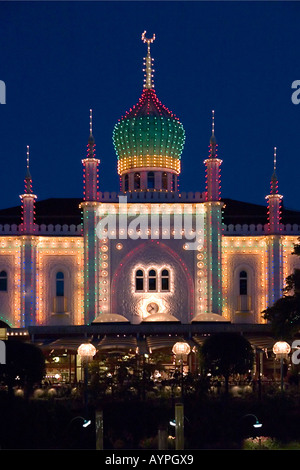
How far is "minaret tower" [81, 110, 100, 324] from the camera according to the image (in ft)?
175

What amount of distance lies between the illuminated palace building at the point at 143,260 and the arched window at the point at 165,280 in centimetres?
5

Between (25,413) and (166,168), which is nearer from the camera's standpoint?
(25,413)

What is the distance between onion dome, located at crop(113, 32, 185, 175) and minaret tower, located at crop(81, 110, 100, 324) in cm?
390

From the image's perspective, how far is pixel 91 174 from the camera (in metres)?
54.3

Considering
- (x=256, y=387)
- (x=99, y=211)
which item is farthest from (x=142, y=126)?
(x=256, y=387)

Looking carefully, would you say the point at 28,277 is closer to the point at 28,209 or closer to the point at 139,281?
the point at 28,209

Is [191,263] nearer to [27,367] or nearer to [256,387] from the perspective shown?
[256,387]

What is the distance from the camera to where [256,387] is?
139 ft

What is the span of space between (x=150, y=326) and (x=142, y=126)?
43.6ft

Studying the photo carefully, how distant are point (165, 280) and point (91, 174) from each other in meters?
7.07

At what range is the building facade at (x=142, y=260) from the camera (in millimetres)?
54000

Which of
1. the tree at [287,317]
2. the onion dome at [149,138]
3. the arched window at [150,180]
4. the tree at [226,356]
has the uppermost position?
the onion dome at [149,138]

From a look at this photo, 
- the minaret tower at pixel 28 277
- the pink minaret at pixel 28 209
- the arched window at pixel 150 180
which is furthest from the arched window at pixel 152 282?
the pink minaret at pixel 28 209

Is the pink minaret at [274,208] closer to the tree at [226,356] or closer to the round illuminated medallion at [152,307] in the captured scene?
the round illuminated medallion at [152,307]
